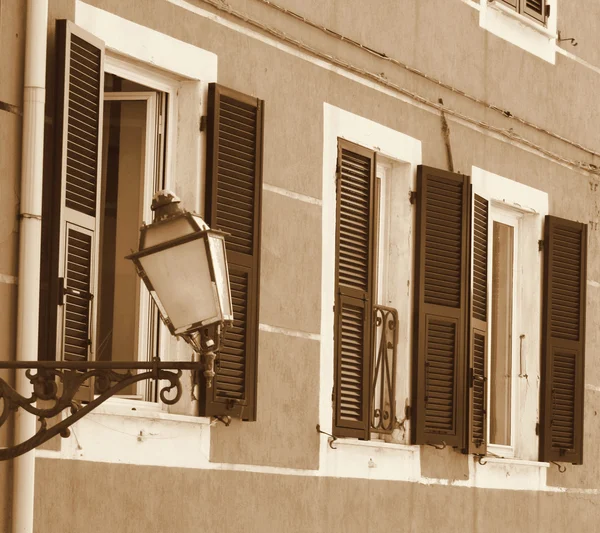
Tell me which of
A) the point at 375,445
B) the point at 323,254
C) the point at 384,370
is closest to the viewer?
the point at 323,254

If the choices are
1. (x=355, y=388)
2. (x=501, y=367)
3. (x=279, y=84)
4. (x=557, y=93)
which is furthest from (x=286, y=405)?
(x=557, y=93)

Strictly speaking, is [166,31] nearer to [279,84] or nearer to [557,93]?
[279,84]

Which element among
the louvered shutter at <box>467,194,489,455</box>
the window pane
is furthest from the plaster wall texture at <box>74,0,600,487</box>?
→ the window pane

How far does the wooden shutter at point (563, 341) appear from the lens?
488 inches

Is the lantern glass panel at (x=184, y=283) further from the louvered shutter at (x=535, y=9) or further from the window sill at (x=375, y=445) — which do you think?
the louvered shutter at (x=535, y=9)

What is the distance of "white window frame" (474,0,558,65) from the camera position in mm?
11992

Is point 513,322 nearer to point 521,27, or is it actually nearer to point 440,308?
point 440,308

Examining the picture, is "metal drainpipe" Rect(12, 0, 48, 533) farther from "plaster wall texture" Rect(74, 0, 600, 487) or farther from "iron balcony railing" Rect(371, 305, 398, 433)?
"iron balcony railing" Rect(371, 305, 398, 433)

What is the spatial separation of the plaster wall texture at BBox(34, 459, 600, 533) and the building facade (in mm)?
17

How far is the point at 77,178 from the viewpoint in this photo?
7910 mm

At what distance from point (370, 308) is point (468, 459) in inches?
62.4

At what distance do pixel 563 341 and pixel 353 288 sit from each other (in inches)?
109

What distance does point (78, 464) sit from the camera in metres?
7.96

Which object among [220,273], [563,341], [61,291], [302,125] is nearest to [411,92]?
[302,125]
